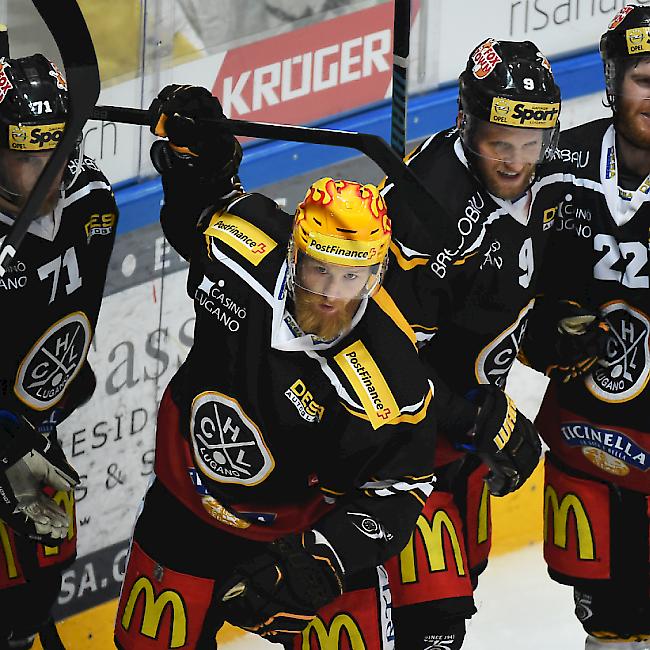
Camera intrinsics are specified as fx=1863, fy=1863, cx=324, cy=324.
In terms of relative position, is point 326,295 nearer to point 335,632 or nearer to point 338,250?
point 338,250

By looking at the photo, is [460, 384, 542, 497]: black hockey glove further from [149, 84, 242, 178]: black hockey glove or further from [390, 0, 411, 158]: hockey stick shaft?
[149, 84, 242, 178]: black hockey glove

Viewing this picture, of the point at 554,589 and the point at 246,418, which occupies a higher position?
the point at 246,418

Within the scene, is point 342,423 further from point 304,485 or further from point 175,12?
point 175,12

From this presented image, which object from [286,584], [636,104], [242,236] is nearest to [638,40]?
[636,104]

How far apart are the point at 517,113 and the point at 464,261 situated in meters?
0.30

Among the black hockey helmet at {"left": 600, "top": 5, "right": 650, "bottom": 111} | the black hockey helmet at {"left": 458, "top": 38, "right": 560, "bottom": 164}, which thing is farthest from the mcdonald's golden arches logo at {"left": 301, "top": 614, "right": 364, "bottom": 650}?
the black hockey helmet at {"left": 600, "top": 5, "right": 650, "bottom": 111}

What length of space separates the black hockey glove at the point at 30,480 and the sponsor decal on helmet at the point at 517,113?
1.05 m

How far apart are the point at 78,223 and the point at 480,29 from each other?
1744 millimetres

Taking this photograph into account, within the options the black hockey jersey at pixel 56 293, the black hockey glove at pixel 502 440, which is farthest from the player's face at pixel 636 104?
the black hockey jersey at pixel 56 293

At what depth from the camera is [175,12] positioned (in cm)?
418

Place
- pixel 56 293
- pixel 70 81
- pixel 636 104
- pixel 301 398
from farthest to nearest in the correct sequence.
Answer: pixel 636 104, pixel 56 293, pixel 301 398, pixel 70 81

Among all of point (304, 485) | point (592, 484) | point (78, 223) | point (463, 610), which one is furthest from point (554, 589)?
point (78, 223)

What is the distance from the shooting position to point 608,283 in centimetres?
375

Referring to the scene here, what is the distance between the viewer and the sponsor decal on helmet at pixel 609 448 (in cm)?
388
